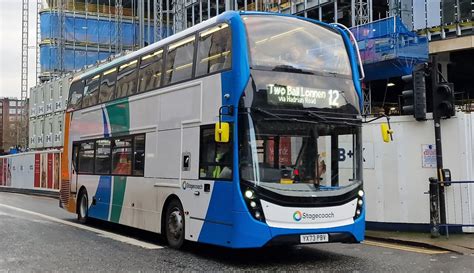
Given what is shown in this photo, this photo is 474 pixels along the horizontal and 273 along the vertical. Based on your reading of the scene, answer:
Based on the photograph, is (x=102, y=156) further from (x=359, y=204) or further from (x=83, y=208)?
(x=359, y=204)

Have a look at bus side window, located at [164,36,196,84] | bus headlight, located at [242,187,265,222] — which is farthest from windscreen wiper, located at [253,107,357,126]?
bus side window, located at [164,36,196,84]

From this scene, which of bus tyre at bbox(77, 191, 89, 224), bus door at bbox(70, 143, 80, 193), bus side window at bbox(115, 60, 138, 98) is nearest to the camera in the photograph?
bus side window at bbox(115, 60, 138, 98)

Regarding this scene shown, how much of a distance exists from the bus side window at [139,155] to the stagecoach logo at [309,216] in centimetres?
424

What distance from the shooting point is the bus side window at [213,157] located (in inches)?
335

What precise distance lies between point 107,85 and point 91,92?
3.91ft

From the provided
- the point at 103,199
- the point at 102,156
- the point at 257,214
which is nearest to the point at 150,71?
the point at 102,156

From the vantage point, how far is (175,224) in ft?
32.9

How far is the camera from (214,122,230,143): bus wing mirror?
26.9ft

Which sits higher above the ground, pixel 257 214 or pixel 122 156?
pixel 122 156

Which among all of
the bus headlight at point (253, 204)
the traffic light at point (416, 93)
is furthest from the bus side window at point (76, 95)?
the traffic light at point (416, 93)

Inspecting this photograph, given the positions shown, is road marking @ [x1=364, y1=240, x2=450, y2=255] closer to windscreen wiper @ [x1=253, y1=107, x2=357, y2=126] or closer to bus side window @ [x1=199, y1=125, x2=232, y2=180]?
windscreen wiper @ [x1=253, y1=107, x2=357, y2=126]

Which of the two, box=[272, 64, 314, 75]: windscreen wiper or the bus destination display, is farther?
box=[272, 64, 314, 75]: windscreen wiper

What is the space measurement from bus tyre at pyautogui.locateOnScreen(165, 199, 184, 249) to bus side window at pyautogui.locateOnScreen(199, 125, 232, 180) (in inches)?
43.1

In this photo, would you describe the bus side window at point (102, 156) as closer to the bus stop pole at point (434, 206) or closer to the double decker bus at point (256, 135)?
the double decker bus at point (256, 135)
